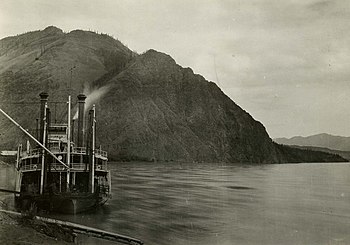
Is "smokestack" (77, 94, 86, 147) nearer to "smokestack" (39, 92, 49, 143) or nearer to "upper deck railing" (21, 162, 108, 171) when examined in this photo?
"upper deck railing" (21, 162, 108, 171)

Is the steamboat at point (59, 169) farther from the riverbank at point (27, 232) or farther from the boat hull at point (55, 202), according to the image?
the riverbank at point (27, 232)

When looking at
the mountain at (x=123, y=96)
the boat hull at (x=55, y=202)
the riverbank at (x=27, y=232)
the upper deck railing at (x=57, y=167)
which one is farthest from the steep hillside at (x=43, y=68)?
the riverbank at (x=27, y=232)

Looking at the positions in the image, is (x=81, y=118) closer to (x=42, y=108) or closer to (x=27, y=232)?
(x=42, y=108)

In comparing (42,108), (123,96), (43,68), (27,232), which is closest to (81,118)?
(42,108)

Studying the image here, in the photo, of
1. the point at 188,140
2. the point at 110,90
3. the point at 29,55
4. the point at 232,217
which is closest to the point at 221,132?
the point at 188,140

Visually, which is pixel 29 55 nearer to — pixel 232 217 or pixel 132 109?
pixel 132 109

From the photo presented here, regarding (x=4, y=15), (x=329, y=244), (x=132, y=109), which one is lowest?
(x=329, y=244)

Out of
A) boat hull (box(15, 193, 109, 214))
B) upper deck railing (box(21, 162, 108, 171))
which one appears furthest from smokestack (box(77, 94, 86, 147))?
boat hull (box(15, 193, 109, 214))

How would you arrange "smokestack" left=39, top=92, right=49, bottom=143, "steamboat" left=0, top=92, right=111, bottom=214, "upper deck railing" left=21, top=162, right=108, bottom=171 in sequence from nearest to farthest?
"smokestack" left=39, top=92, right=49, bottom=143 < "steamboat" left=0, top=92, right=111, bottom=214 < "upper deck railing" left=21, top=162, right=108, bottom=171
